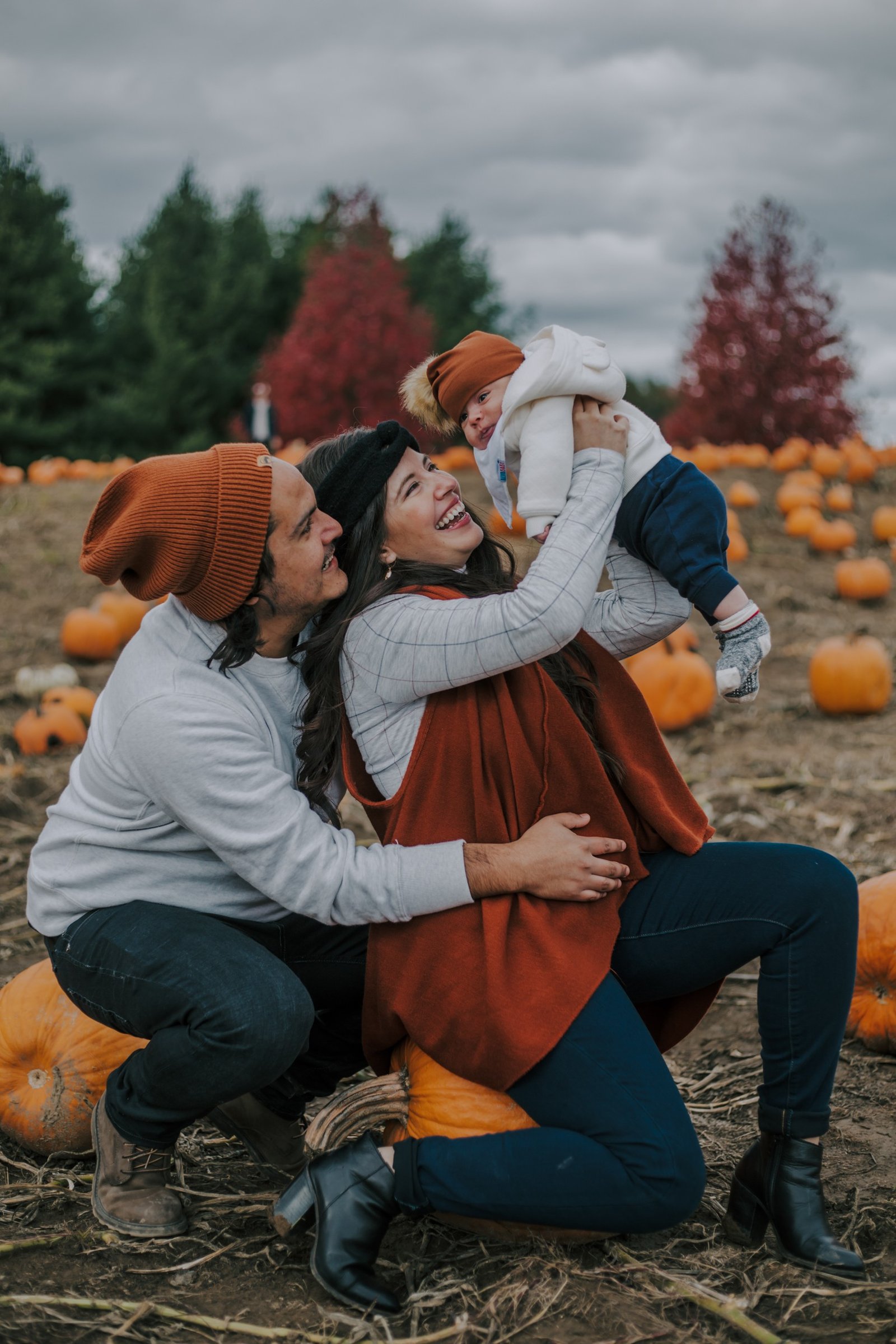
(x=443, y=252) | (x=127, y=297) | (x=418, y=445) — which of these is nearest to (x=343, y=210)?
(x=127, y=297)

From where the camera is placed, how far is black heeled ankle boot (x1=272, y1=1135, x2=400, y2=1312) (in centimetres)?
224

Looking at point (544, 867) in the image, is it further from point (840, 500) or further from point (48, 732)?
point (840, 500)

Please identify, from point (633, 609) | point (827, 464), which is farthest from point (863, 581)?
point (633, 609)

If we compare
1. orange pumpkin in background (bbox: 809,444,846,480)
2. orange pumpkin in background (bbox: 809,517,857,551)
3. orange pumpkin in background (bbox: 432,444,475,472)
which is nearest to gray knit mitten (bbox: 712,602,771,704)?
orange pumpkin in background (bbox: 809,517,857,551)

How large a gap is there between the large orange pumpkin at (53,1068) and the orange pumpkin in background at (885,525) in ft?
31.8

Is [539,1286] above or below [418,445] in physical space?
below

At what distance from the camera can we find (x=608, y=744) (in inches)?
102

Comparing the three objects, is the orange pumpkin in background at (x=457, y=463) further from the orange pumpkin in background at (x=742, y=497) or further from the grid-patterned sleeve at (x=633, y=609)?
the grid-patterned sleeve at (x=633, y=609)

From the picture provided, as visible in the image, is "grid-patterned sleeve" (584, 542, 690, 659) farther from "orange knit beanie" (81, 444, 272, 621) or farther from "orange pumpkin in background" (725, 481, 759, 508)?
"orange pumpkin in background" (725, 481, 759, 508)

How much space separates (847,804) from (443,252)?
28.5 m

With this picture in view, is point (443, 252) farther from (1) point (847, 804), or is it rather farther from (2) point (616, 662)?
(2) point (616, 662)

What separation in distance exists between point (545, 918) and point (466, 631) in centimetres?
58

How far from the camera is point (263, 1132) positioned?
281 cm

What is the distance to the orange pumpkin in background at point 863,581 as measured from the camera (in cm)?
943
